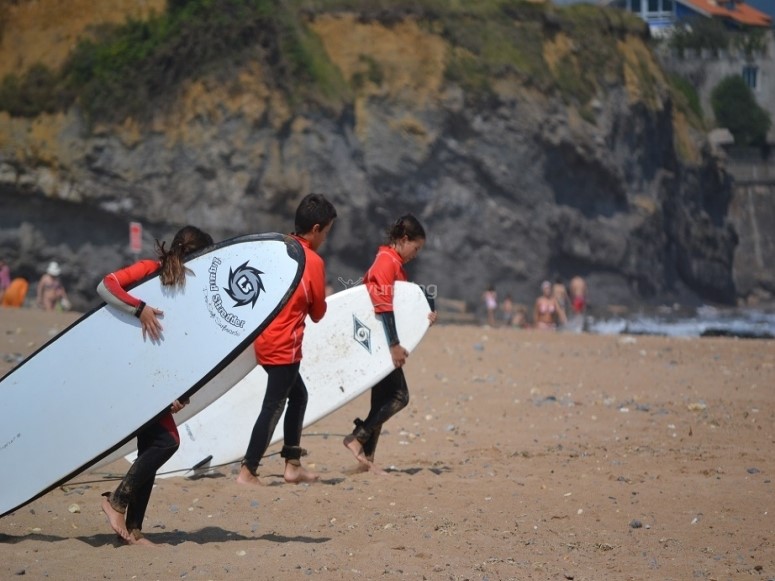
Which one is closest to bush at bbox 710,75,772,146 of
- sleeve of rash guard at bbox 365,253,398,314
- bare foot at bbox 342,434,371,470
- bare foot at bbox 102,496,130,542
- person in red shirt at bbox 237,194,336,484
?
sleeve of rash guard at bbox 365,253,398,314

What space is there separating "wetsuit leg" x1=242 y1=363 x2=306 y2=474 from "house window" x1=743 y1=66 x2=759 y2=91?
2221 inches

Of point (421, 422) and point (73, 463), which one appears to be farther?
point (421, 422)

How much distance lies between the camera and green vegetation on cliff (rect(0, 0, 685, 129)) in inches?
998

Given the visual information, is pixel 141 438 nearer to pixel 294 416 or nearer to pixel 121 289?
pixel 121 289

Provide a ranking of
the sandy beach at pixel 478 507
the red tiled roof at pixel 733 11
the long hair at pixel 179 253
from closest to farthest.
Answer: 1. the sandy beach at pixel 478 507
2. the long hair at pixel 179 253
3. the red tiled roof at pixel 733 11

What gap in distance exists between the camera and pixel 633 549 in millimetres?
5312

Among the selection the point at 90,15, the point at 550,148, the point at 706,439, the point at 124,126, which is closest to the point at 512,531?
the point at 706,439

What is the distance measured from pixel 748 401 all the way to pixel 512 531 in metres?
5.63

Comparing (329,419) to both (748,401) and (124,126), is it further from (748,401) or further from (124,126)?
(124,126)

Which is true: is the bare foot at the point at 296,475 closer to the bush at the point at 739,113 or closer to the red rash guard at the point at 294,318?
the red rash guard at the point at 294,318

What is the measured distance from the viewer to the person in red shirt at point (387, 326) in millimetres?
7086

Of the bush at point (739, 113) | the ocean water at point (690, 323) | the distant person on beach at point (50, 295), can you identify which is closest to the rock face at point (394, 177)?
the ocean water at point (690, 323)

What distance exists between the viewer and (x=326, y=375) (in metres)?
7.50

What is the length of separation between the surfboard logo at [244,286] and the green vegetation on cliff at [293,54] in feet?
68.6
